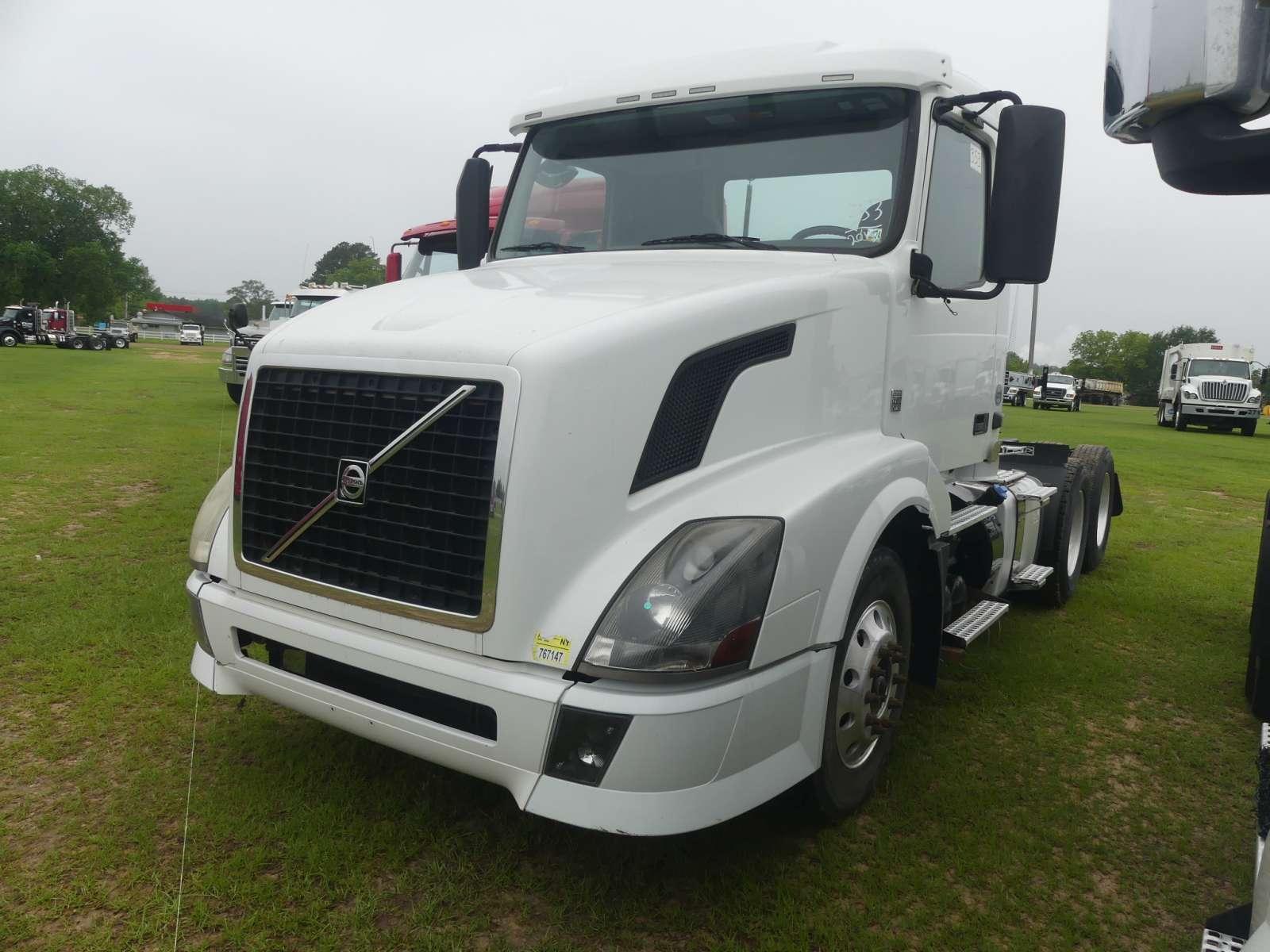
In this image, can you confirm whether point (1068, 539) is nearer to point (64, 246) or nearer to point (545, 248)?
point (545, 248)

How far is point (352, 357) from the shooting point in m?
2.89

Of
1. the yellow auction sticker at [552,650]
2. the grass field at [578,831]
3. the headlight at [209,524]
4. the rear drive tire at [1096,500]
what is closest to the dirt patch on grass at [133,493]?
the grass field at [578,831]

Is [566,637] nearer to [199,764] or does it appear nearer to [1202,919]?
[199,764]

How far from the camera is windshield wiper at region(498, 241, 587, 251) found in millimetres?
4180

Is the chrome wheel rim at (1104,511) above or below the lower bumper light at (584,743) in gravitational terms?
above

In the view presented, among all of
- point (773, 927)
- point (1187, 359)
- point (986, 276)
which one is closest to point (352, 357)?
point (773, 927)

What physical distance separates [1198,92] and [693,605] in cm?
159

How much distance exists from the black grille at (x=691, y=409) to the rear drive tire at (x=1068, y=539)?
13.6 feet

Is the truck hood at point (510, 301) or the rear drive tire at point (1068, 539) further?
the rear drive tire at point (1068, 539)

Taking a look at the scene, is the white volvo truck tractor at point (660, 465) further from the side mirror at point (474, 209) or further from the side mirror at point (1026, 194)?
the side mirror at point (474, 209)

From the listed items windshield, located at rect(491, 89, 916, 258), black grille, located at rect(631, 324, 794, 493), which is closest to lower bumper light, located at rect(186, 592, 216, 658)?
black grille, located at rect(631, 324, 794, 493)

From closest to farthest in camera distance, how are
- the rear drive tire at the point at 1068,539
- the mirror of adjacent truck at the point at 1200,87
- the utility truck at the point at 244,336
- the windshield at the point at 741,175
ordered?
1. the mirror of adjacent truck at the point at 1200,87
2. the windshield at the point at 741,175
3. the rear drive tire at the point at 1068,539
4. the utility truck at the point at 244,336

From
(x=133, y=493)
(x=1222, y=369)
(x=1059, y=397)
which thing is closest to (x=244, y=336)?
(x=133, y=493)

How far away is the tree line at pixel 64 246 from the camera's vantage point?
89500 mm
